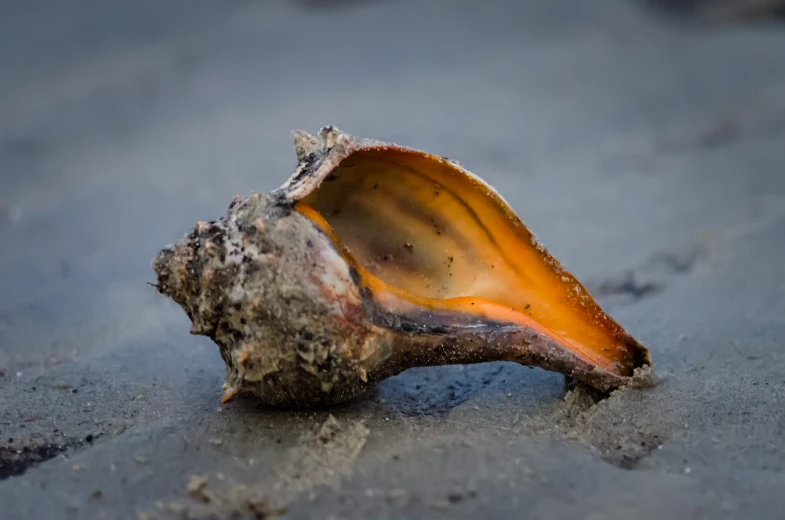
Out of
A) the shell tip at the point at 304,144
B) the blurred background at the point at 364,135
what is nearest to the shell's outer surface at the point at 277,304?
the blurred background at the point at 364,135

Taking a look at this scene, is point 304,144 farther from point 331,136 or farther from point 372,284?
point 372,284

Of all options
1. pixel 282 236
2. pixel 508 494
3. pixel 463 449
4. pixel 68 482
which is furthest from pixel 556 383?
pixel 68 482

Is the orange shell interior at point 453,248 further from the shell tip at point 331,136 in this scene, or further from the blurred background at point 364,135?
the blurred background at point 364,135

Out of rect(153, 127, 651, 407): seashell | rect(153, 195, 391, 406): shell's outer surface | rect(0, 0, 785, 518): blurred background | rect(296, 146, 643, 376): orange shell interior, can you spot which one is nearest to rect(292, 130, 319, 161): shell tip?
rect(153, 127, 651, 407): seashell

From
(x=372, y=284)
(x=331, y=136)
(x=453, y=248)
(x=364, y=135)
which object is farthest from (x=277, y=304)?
(x=364, y=135)

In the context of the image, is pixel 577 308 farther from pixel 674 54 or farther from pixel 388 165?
pixel 674 54

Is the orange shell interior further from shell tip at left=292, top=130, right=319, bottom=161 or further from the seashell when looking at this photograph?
shell tip at left=292, top=130, right=319, bottom=161
